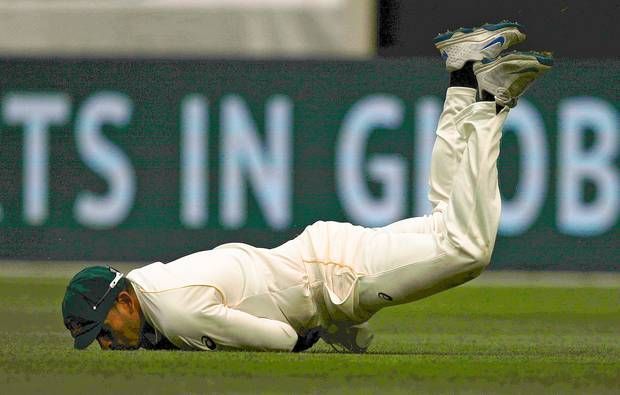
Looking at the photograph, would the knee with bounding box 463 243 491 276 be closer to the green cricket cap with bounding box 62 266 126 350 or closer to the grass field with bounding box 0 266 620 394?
the grass field with bounding box 0 266 620 394

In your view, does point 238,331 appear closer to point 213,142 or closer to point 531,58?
point 531,58

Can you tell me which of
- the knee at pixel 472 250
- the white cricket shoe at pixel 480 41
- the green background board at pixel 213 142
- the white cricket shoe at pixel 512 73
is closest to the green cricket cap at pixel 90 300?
the knee at pixel 472 250

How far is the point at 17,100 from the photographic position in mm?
12734

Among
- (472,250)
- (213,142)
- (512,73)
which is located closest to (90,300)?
(472,250)

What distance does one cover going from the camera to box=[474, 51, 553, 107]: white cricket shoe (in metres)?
6.55

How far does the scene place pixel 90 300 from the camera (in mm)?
6422

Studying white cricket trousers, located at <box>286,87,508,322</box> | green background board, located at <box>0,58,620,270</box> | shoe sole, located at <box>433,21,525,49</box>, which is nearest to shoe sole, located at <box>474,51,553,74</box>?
white cricket trousers, located at <box>286,87,508,322</box>

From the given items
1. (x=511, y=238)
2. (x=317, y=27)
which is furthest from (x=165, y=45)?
(x=511, y=238)

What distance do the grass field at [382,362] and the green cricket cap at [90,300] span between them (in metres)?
0.13

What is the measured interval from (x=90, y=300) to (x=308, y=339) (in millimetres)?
944

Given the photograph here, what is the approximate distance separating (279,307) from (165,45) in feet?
25.9

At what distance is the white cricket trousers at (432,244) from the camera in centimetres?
653

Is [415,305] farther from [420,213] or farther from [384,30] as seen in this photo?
[384,30]

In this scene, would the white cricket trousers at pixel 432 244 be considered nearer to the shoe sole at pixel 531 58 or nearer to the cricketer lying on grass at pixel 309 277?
the cricketer lying on grass at pixel 309 277
